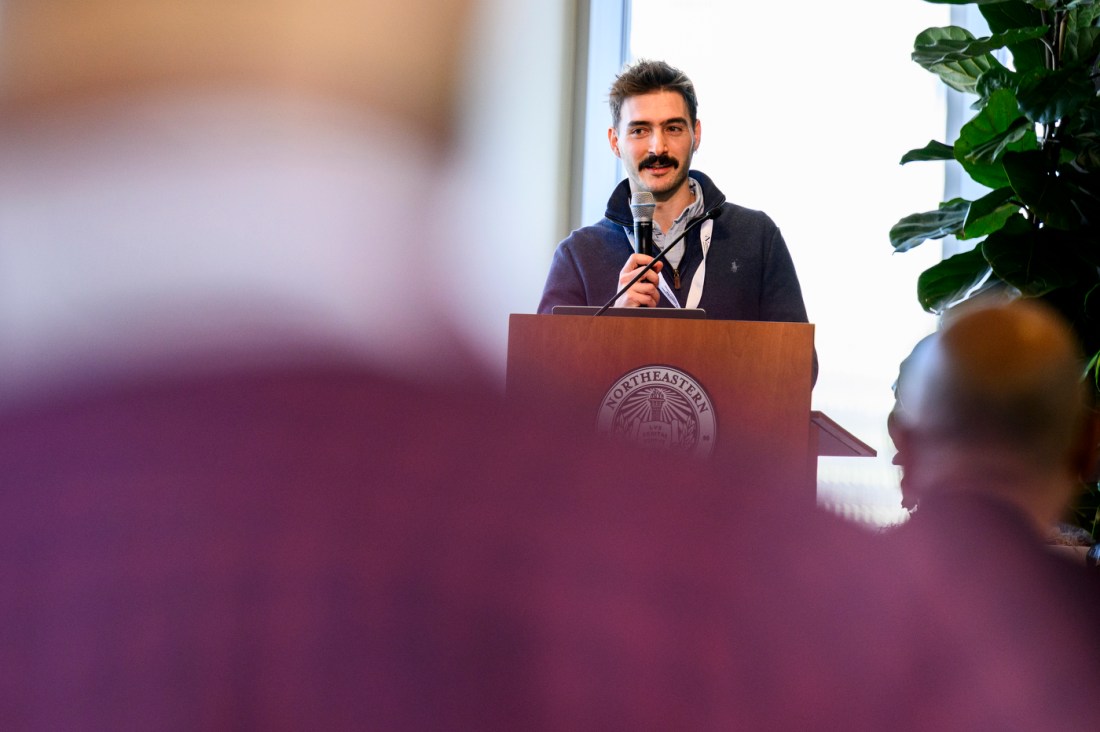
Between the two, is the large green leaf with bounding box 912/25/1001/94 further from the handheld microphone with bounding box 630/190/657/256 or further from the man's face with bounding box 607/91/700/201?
the handheld microphone with bounding box 630/190/657/256

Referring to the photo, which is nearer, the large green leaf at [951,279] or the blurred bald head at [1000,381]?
the blurred bald head at [1000,381]

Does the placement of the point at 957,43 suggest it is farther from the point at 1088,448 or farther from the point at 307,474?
the point at 307,474

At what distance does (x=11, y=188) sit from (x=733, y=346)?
93cm

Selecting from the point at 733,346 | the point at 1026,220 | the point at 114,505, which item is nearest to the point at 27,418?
the point at 114,505

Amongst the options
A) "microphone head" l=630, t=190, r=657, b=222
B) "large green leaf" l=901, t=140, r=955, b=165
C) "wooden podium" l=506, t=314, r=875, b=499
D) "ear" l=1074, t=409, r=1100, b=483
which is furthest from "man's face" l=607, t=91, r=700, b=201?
"ear" l=1074, t=409, r=1100, b=483

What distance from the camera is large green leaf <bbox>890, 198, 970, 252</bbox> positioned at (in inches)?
95.3

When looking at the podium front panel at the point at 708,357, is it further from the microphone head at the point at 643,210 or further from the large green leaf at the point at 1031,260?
the large green leaf at the point at 1031,260

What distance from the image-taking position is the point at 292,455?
143 mm

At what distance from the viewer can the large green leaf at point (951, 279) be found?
2314 millimetres

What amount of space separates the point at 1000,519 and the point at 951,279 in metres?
2.30

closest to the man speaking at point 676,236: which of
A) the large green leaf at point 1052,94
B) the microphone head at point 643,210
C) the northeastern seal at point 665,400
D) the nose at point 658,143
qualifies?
the nose at point 658,143

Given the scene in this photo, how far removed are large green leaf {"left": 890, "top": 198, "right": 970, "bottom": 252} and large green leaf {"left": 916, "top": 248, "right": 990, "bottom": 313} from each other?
110 millimetres

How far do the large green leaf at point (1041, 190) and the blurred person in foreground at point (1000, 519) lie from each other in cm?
196

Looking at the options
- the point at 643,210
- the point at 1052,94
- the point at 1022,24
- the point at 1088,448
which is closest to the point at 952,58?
the point at 1022,24
